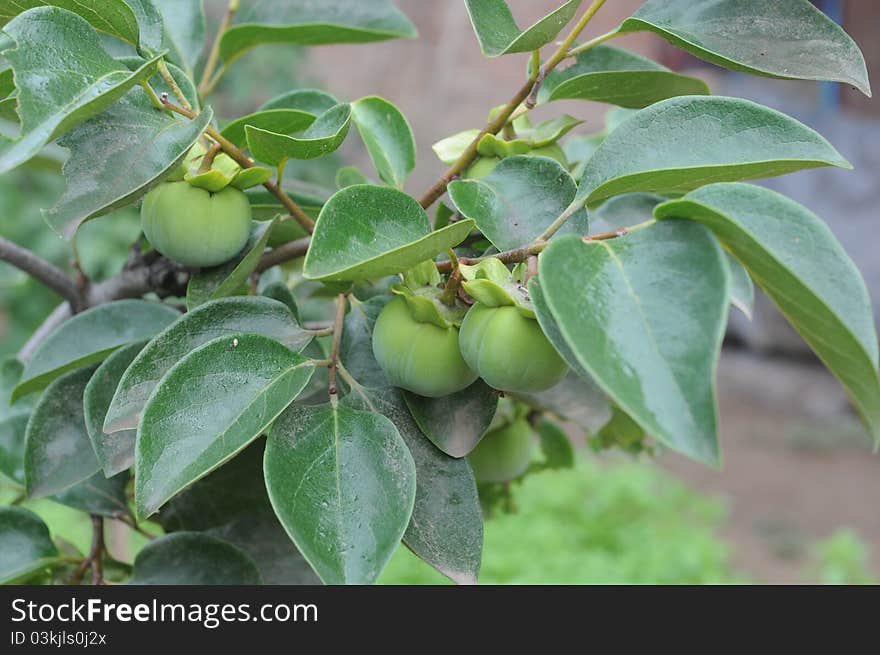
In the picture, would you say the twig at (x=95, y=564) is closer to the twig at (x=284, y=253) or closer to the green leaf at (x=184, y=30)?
the twig at (x=284, y=253)

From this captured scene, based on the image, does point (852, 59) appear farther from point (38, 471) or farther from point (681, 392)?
point (38, 471)

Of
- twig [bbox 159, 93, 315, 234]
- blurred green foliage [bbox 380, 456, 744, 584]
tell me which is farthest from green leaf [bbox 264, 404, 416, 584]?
blurred green foliage [bbox 380, 456, 744, 584]

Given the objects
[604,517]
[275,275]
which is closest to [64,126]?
[275,275]

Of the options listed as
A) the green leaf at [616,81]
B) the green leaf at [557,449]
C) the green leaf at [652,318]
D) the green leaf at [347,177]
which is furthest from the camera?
the green leaf at [557,449]

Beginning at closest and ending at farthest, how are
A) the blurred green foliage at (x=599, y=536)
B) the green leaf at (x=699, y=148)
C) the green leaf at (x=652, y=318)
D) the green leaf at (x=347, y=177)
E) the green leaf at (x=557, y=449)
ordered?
the green leaf at (x=652, y=318) → the green leaf at (x=699, y=148) → the green leaf at (x=347, y=177) → the green leaf at (x=557, y=449) → the blurred green foliage at (x=599, y=536)

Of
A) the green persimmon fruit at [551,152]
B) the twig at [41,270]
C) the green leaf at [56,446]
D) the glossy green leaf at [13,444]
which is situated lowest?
the glossy green leaf at [13,444]

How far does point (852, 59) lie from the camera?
49 centimetres

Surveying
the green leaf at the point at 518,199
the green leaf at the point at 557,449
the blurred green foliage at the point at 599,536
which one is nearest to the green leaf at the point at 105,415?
the green leaf at the point at 518,199

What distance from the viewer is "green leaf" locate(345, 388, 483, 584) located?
1.55ft

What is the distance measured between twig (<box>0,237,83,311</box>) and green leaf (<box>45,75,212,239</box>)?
24 cm

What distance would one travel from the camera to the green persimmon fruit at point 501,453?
708 millimetres

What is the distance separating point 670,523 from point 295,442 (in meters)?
1.92

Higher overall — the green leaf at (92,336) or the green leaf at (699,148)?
the green leaf at (699,148)

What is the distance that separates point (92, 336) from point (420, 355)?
260 mm
